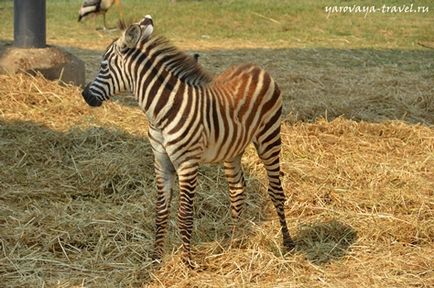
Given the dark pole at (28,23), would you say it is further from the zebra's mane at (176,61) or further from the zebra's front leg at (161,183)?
the zebra's front leg at (161,183)

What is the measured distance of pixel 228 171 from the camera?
5211mm

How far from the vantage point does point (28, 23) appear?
29.3 ft

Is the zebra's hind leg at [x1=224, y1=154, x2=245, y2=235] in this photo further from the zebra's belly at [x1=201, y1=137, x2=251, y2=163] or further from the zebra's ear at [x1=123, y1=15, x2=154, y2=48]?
the zebra's ear at [x1=123, y1=15, x2=154, y2=48]

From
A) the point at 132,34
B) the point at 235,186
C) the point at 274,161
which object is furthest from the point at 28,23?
the point at 274,161

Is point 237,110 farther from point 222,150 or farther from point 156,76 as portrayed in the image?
point 156,76

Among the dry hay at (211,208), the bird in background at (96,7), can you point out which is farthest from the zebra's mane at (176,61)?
the bird in background at (96,7)

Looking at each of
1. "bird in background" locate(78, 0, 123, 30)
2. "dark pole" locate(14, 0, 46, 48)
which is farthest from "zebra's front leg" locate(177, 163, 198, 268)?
"bird in background" locate(78, 0, 123, 30)

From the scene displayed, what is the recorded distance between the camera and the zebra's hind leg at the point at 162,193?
4.62m

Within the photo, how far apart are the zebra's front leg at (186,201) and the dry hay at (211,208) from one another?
4.7 inches

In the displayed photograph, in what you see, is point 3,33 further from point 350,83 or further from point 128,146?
point 128,146

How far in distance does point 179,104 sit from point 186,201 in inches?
25.4

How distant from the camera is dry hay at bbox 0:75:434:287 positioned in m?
4.71

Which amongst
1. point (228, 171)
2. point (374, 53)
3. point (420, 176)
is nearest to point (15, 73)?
point (228, 171)

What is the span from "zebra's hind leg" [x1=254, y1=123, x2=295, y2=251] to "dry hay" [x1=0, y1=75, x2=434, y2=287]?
4.4 inches
